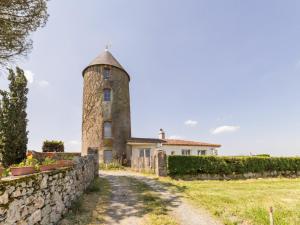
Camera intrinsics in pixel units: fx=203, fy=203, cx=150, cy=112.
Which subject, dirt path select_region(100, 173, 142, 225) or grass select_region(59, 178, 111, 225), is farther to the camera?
dirt path select_region(100, 173, 142, 225)

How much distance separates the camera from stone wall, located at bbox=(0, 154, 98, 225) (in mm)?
4020

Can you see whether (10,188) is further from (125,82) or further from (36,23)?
(125,82)

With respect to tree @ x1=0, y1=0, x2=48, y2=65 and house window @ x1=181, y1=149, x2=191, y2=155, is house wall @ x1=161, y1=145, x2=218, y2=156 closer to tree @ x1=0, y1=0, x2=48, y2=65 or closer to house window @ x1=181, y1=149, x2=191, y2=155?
house window @ x1=181, y1=149, x2=191, y2=155

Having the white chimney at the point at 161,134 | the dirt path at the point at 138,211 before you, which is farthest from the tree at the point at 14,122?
the white chimney at the point at 161,134

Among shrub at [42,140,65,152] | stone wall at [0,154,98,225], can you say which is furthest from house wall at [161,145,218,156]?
stone wall at [0,154,98,225]

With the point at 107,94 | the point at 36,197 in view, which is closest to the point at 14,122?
the point at 107,94

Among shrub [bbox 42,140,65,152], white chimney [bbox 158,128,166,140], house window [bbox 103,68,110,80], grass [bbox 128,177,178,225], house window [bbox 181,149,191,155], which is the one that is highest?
house window [bbox 103,68,110,80]

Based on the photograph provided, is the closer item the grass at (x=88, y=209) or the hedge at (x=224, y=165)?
the grass at (x=88, y=209)

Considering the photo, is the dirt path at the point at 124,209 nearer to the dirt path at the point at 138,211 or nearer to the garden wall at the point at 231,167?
the dirt path at the point at 138,211

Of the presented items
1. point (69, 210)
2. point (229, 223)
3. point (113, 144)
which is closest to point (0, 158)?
point (113, 144)

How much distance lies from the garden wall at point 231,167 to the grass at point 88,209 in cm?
790

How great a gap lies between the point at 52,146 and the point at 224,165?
19362mm

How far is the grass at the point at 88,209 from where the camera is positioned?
6.37 m

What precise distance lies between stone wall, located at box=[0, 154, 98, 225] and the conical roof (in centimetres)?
2168
